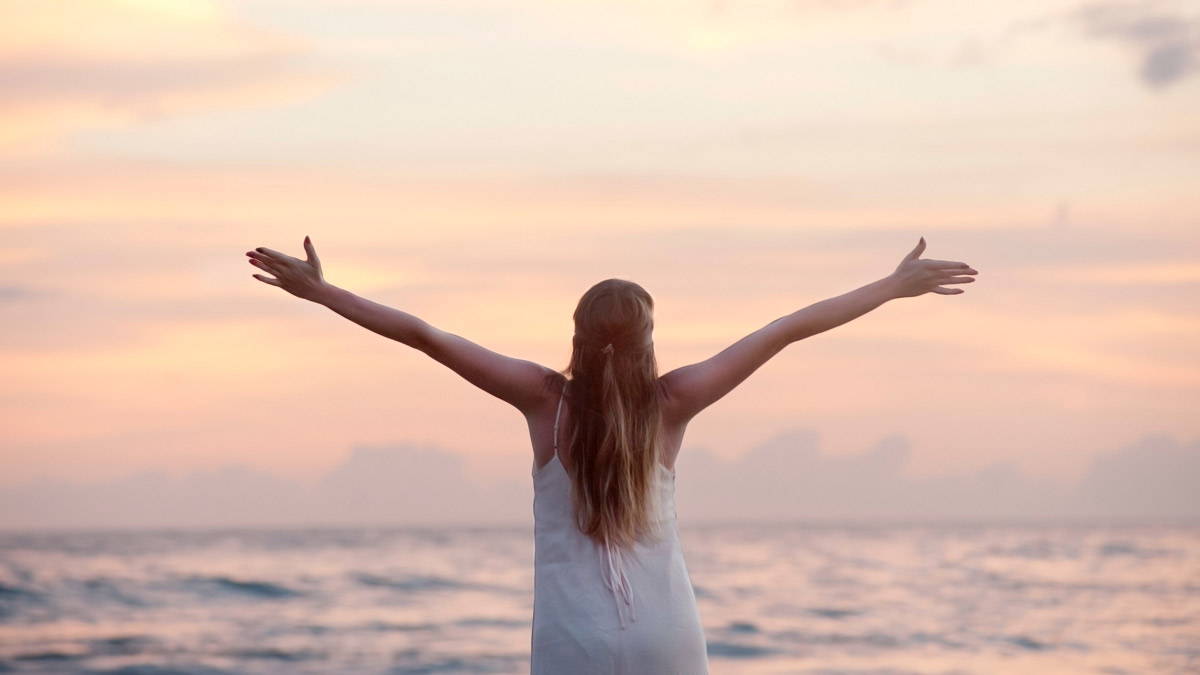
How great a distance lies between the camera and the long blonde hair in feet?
10.8

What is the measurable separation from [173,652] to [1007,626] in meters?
10.7

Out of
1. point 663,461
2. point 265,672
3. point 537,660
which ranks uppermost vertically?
point 663,461

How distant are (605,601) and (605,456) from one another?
34 centimetres

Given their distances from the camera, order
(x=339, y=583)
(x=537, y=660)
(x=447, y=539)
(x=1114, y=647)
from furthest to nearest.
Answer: (x=447, y=539)
(x=339, y=583)
(x=1114, y=647)
(x=537, y=660)

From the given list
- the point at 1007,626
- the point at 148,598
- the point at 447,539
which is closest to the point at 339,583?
the point at 148,598

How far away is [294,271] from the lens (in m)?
3.46

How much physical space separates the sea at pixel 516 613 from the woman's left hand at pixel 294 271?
12706 millimetres

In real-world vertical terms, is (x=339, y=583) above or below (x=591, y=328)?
below

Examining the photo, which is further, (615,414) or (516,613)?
(516,613)

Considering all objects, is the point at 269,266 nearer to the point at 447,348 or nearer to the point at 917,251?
the point at 447,348

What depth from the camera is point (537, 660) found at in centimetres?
331

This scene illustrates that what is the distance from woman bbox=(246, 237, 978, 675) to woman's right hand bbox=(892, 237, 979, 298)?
0.35m

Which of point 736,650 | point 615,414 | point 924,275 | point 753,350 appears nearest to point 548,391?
point 615,414

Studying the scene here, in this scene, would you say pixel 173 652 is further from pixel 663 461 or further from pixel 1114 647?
pixel 663 461
